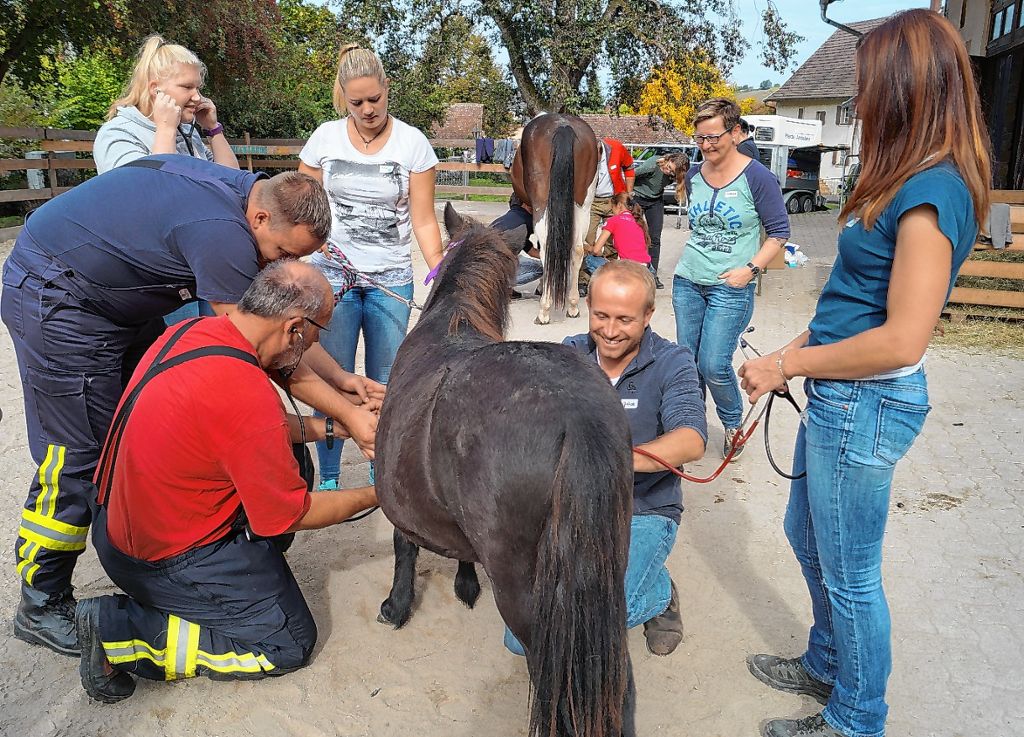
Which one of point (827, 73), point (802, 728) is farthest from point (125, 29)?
point (827, 73)

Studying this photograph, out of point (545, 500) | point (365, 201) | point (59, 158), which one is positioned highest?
point (59, 158)

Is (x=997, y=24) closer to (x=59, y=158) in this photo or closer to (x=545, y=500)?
(x=545, y=500)

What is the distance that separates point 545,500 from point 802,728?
1.37m

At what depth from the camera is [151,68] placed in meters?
3.14

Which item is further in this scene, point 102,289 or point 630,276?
point 102,289

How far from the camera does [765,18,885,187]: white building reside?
1590 inches

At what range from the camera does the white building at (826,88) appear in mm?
40375

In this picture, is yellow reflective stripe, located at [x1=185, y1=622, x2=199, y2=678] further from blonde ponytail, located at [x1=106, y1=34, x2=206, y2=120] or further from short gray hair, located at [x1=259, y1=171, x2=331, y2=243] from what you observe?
blonde ponytail, located at [x1=106, y1=34, x2=206, y2=120]

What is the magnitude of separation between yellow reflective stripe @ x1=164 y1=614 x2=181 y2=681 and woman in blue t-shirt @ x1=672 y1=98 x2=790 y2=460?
9.69 feet

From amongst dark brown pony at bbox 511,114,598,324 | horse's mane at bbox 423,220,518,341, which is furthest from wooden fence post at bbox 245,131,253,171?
horse's mane at bbox 423,220,518,341

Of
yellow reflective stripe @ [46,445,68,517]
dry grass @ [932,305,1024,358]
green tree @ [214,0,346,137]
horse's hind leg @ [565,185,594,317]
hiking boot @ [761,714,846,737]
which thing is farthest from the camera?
green tree @ [214,0,346,137]

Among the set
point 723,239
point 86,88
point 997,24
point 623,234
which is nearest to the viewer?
point 723,239

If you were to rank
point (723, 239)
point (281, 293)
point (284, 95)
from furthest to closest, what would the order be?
point (284, 95), point (723, 239), point (281, 293)

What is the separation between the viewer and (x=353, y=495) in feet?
8.96
